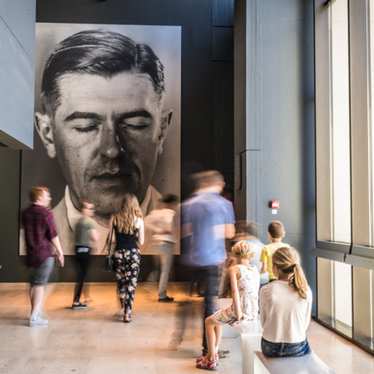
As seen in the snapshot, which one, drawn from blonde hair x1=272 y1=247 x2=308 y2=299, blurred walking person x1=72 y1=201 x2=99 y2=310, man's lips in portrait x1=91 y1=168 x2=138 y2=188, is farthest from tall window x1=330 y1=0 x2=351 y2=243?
man's lips in portrait x1=91 y1=168 x2=138 y2=188

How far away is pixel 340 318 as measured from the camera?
566cm

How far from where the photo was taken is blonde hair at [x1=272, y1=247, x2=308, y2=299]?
272cm

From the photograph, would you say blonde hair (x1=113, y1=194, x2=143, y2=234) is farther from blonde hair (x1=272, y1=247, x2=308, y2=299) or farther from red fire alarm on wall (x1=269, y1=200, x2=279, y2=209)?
blonde hair (x1=272, y1=247, x2=308, y2=299)

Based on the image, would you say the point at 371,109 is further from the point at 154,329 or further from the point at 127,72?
the point at 127,72

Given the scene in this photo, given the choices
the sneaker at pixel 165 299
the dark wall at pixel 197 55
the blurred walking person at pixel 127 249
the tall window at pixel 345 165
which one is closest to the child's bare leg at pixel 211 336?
the tall window at pixel 345 165

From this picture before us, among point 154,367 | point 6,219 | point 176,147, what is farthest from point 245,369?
point 6,219

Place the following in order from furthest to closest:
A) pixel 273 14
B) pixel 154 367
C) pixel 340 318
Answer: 1. pixel 273 14
2. pixel 340 318
3. pixel 154 367

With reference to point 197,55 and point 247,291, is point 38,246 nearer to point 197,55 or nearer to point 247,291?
point 247,291

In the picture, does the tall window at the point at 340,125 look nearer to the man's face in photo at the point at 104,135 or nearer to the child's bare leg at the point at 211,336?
the child's bare leg at the point at 211,336

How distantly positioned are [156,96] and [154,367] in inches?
233

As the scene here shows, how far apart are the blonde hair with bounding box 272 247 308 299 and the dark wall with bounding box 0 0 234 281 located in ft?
20.1

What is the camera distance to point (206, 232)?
4.01 meters

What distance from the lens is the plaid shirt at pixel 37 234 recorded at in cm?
550

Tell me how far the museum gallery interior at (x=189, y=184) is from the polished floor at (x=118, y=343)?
31 mm
